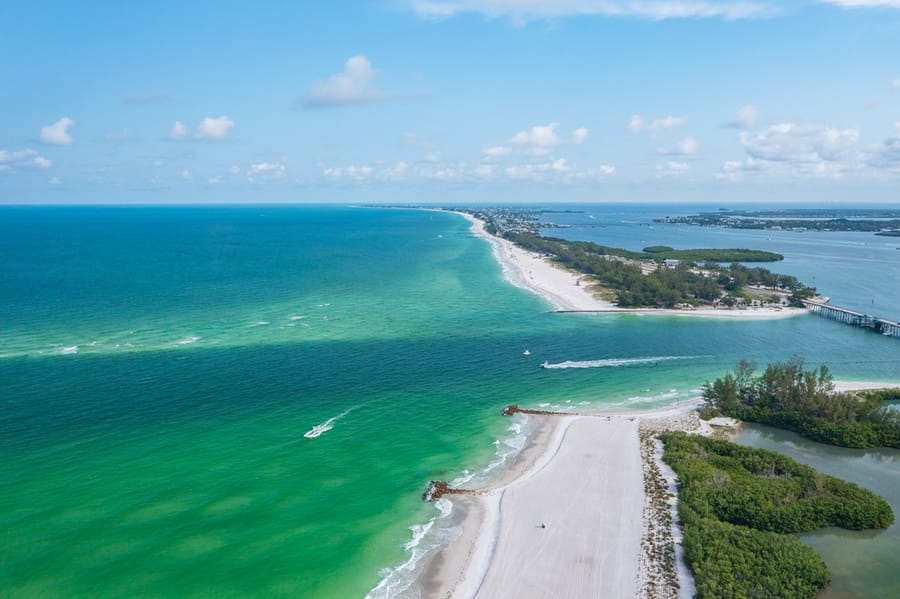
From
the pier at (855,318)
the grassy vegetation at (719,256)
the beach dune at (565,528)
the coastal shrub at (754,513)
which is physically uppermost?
the grassy vegetation at (719,256)

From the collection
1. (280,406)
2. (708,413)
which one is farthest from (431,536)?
(708,413)

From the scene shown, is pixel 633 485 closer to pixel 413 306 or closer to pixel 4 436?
pixel 4 436

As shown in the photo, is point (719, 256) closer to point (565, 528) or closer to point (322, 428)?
point (322, 428)

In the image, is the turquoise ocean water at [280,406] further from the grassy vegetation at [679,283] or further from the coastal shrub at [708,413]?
the grassy vegetation at [679,283]

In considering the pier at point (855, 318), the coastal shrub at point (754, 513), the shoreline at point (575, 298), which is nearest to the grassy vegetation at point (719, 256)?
the shoreline at point (575, 298)

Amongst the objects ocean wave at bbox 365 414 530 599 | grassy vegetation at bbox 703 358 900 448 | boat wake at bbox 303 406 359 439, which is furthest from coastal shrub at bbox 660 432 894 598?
boat wake at bbox 303 406 359 439

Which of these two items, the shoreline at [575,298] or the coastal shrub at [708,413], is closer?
the coastal shrub at [708,413]
